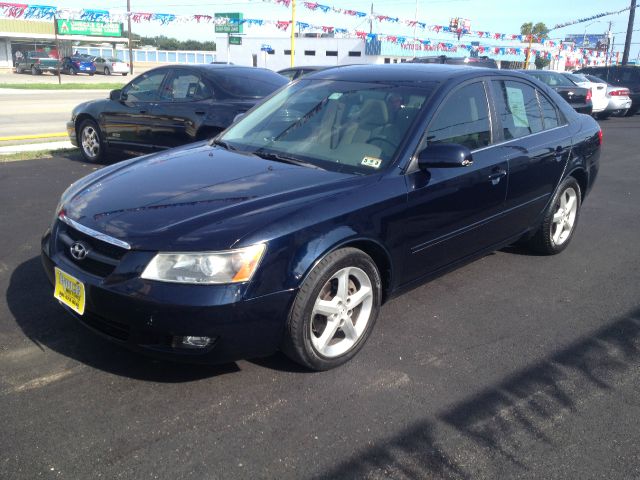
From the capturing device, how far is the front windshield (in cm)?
376

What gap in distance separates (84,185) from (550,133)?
11.9ft

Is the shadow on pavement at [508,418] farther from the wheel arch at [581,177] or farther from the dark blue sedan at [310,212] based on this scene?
the wheel arch at [581,177]

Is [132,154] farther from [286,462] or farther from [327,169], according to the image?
[286,462]

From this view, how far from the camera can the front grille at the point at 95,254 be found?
2.97 m

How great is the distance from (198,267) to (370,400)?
3.66 feet

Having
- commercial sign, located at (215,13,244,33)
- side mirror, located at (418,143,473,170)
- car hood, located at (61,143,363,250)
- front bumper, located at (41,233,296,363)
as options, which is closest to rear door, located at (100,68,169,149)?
car hood, located at (61,143,363,250)

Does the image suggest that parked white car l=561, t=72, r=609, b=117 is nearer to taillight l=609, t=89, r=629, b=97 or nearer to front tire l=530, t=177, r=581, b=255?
taillight l=609, t=89, r=629, b=97

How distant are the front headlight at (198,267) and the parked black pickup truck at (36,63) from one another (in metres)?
48.6

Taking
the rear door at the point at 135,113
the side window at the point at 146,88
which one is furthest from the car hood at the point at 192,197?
the side window at the point at 146,88

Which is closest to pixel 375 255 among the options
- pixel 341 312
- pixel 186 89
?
pixel 341 312

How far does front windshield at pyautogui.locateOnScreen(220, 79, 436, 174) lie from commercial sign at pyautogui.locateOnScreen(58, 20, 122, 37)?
183 ft

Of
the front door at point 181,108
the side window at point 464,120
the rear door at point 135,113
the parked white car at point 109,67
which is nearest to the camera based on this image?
the side window at point 464,120

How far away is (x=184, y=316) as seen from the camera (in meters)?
2.81

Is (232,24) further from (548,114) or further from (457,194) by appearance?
(457,194)
